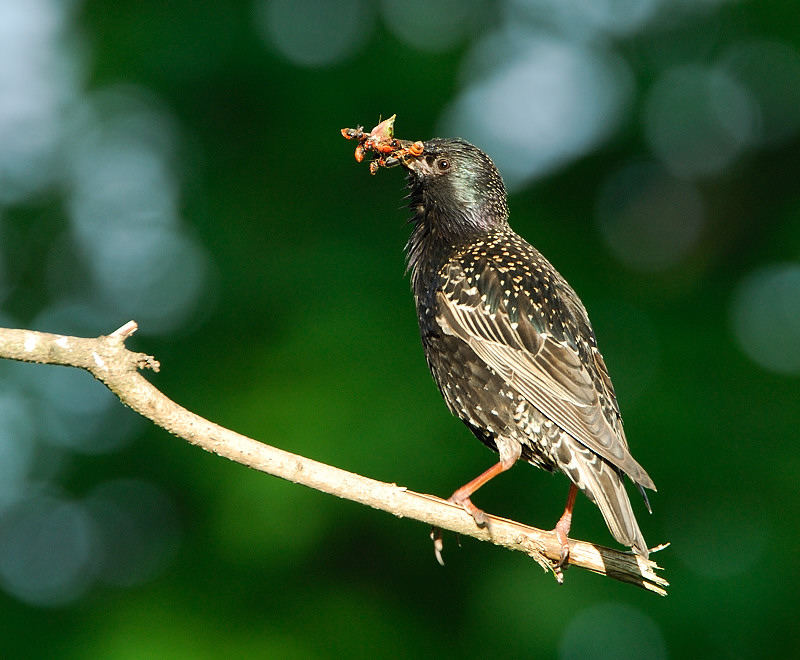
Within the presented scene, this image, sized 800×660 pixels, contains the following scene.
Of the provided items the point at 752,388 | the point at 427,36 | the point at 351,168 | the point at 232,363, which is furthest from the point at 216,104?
the point at 752,388

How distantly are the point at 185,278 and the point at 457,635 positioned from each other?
3.86 m

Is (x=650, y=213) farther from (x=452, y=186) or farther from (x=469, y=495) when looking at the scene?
(x=469, y=495)

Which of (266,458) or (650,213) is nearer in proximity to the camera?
(266,458)

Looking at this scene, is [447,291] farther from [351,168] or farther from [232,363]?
[351,168]

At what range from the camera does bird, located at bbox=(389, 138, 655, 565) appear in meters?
3.68

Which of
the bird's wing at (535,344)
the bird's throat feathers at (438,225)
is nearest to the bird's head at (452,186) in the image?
the bird's throat feathers at (438,225)

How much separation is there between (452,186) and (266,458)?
5.89 feet

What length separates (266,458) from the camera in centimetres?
300

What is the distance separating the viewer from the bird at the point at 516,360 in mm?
3680

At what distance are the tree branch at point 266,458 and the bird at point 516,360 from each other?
0.10 meters

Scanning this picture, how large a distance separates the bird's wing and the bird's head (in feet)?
1.02

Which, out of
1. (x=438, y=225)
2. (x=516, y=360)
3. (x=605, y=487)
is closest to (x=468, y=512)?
(x=605, y=487)

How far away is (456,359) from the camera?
388 centimetres

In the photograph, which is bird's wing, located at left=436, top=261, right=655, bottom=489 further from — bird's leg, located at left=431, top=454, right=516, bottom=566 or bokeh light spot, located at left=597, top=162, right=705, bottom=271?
bokeh light spot, located at left=597, top=162, right=705, bottom=271
